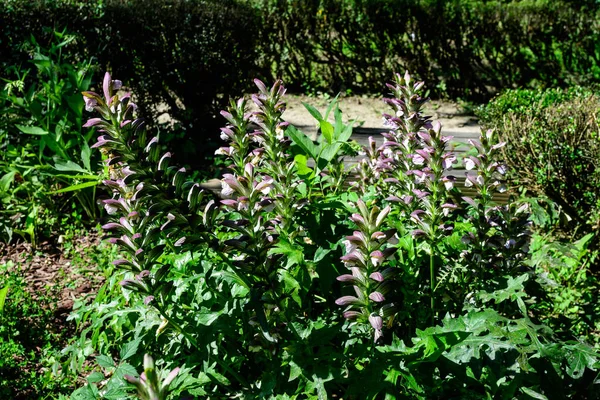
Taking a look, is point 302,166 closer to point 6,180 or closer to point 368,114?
point 6,180

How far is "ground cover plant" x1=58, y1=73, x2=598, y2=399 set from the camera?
2.21 meters

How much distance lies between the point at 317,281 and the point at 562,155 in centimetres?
254

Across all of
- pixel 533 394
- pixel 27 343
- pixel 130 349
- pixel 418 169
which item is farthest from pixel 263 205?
pixel 27 343

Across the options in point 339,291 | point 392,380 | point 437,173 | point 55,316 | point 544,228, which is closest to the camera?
point 392,380

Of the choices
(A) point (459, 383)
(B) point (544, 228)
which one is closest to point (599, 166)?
(B) point (544, 228)

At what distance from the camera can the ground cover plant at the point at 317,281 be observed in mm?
2211

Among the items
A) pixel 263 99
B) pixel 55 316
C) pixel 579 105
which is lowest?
pixel 55 316

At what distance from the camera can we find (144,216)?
2.33 meters

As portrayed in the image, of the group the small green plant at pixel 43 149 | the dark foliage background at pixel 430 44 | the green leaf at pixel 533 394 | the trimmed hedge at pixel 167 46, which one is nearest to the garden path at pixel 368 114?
the dark foliage background at pixel 430 44

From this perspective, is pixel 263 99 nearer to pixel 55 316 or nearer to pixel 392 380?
pixel 392 380

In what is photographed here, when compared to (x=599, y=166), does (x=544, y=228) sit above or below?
below

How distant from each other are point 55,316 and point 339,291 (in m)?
2.05

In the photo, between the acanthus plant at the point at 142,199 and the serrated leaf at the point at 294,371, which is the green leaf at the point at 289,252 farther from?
the serrated leaf at the point at 294,371

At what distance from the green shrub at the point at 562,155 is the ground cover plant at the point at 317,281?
1.69 m
